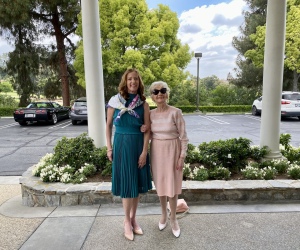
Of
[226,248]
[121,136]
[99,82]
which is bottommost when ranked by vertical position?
[226,248]

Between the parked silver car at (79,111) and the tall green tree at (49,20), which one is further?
the tall green tree at (49,20)

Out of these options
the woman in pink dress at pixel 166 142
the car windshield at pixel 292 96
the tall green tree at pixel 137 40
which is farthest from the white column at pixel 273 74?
the tall green tree at pixel 137 40

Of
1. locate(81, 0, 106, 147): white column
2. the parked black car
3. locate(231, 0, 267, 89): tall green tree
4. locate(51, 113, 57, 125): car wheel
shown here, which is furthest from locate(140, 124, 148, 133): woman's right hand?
locate(231, 0, 267, 89): tall green tree

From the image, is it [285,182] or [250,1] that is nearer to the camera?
[285,182]

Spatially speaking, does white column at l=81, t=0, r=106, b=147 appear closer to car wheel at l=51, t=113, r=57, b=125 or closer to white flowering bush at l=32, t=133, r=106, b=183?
white flowering bush at l=32, t=133, r=106, b=183

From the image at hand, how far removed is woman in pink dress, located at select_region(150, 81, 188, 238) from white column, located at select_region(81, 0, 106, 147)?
194cm

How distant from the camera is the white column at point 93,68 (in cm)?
384

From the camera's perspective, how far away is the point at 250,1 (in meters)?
20.0

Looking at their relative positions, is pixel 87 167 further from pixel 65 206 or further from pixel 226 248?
pixel 226 248

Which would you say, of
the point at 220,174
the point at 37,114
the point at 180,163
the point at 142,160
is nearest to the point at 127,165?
the point at 142,160

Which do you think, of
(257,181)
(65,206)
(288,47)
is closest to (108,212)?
(65,206)

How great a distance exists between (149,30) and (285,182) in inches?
504

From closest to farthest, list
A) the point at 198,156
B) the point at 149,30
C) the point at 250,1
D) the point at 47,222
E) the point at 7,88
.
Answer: the point at 47,222, the point at 198,156, the point at 149,30, the point at 250,1, the point at 7,88

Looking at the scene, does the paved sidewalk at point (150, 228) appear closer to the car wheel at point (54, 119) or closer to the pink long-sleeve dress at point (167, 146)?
the pink long-sleeve dress at point (167, 146)
